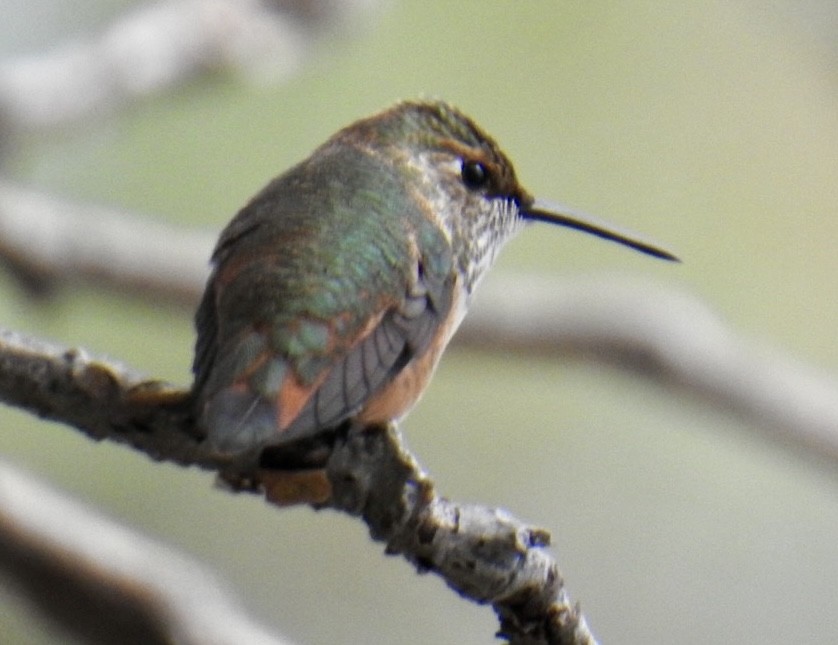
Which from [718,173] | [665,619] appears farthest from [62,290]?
A: [718,173]

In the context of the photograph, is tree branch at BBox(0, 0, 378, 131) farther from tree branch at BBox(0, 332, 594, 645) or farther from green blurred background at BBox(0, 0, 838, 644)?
tree branch at BBox(0, 332, 594, 645)

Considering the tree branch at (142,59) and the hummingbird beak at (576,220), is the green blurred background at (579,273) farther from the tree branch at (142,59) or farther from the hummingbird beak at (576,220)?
the hummingbird beak at (576,220)

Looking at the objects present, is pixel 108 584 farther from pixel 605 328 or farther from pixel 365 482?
pixel 605 328

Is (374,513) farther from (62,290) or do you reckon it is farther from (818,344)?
(818,344)

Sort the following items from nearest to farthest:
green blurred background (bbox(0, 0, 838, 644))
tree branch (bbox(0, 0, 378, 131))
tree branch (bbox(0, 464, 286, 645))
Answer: tree branch (bbox(0, 464, 286, 645)) → tree branch (bbox(0, 0, 378, 131)) → green blurred background (bbox(0, 0, 838, 644))

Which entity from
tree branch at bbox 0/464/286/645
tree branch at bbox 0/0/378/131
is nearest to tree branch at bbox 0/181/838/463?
tree branch at bbox 0/0/378/131

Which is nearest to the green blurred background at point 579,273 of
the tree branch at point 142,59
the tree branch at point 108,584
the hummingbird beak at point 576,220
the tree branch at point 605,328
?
the tree branch at point 142,59
